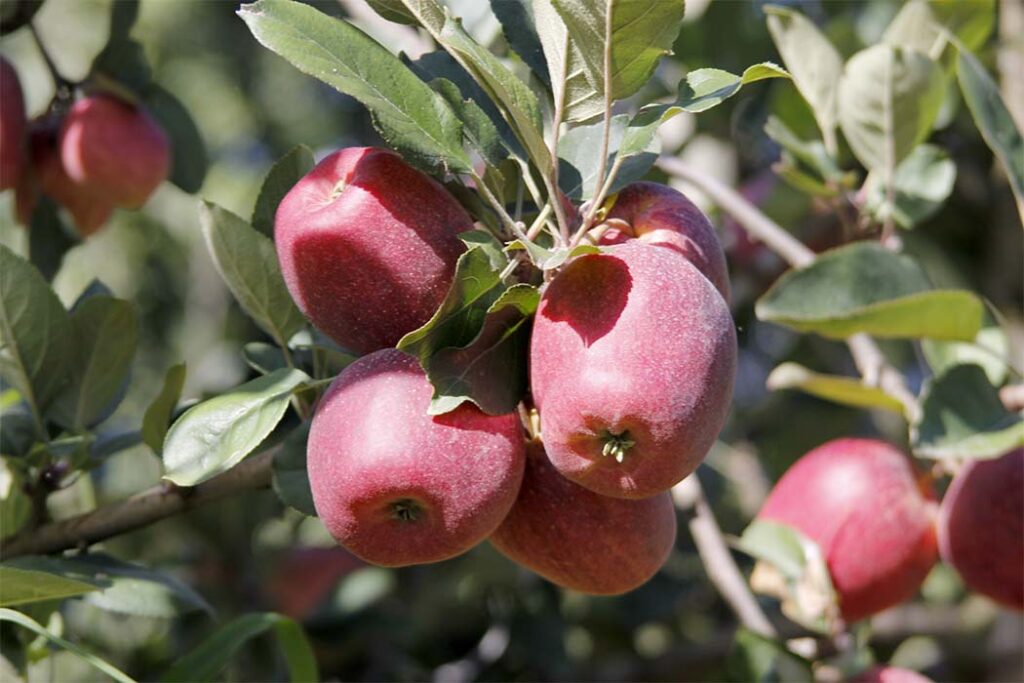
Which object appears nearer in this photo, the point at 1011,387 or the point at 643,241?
the point at 643,241

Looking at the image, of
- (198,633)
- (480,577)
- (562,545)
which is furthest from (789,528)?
(198,633)

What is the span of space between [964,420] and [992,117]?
0.89ft

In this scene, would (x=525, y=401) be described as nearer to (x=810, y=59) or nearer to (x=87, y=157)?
(x=87, y=157)

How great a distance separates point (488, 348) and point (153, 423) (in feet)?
1.13

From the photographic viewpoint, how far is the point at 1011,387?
1314 millimetres

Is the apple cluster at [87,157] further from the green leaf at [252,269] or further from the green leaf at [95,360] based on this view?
the green leaf at [252,269]

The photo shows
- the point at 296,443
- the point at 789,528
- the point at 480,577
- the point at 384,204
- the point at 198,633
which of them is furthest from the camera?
the point at 480,577

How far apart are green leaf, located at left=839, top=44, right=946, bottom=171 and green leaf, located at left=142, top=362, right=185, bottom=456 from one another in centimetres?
81

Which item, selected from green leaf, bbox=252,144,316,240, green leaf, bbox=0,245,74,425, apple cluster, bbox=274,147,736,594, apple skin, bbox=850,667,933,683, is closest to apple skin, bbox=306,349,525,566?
apple cluster, bbox=274,147,736,594

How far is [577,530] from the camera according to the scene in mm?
799

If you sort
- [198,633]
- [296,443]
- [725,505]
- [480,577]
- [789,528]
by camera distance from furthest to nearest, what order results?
[725,505], [480,577], [198,633], [789,528], [296,443]

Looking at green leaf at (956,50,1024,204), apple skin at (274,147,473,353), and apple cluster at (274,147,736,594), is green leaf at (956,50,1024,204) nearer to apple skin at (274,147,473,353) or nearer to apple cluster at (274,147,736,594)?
apple cluster at (274,147,736,594)

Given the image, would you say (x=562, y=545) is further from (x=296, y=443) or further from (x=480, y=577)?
(x=480, y=577)

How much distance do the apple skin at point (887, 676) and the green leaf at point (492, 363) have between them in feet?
2.00
